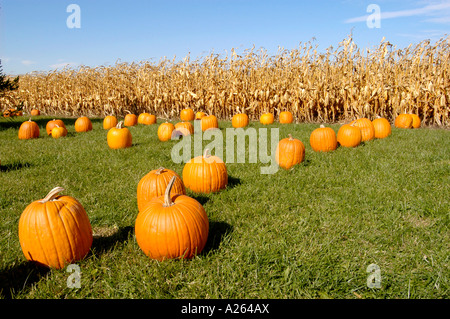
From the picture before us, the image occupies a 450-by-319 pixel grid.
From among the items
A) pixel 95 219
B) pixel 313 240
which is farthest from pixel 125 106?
pixel 313 240

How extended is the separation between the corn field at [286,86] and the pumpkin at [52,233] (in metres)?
9.65

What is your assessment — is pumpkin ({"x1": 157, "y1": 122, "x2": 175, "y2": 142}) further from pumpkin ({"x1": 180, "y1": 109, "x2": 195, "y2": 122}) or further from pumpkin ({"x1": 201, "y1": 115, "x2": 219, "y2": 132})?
pumpkin ({"x1": 180, "y1": 109, "x2": 195, "y2": 122})

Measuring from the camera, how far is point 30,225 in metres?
2.67

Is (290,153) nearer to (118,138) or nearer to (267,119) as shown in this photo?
(118,138)

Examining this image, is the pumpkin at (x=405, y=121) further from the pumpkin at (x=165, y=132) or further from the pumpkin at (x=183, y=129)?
the pumpkin at (x=165, y=132)

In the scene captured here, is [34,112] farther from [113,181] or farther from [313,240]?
[313,240]

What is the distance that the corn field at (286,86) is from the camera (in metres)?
10.2

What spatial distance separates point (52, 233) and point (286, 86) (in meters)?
10.5

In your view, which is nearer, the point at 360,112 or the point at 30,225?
the point at 30,225

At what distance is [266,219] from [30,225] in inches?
87.3

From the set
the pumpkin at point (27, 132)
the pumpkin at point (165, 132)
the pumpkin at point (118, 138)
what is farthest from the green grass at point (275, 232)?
the pumpkin at point (27, 132)

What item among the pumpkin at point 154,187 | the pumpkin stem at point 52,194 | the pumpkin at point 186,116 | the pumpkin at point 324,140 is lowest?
the pumpkin at point 154,187

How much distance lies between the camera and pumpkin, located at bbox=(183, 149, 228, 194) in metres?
4.31
